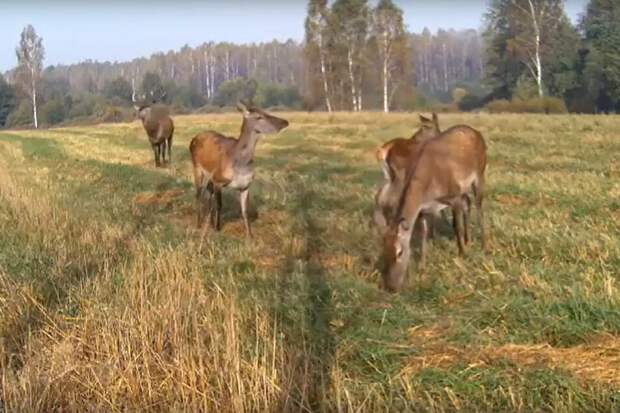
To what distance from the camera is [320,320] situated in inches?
242

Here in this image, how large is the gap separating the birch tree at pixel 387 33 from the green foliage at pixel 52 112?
40892 mm

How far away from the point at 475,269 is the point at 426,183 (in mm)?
1066

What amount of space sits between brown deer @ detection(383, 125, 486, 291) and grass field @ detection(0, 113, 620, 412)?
30 centimetres

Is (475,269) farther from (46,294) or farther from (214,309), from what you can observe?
(46,294)

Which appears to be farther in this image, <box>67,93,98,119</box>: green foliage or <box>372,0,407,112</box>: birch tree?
<box>67,93,98,119</box>: green foliage

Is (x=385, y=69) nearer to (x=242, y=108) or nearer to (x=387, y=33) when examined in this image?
(x=387, y=33)

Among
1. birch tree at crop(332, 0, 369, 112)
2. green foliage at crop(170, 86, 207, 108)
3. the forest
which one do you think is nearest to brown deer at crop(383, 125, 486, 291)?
the forest

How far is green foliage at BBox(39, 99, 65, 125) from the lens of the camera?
79438 mm

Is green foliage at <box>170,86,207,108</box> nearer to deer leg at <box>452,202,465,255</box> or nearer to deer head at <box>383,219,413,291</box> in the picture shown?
deer leg at <box>452,202,465,255</box>

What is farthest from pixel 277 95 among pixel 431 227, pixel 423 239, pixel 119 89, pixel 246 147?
pixel 423 239

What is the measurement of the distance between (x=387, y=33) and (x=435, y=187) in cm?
4619

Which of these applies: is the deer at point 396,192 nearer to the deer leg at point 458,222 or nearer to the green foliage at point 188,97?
the deer leg at point 458,222

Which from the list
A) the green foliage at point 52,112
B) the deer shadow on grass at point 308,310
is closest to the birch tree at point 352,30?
the green foliage at point 52,112

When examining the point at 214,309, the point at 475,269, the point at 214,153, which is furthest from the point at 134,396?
the point at 214,153
